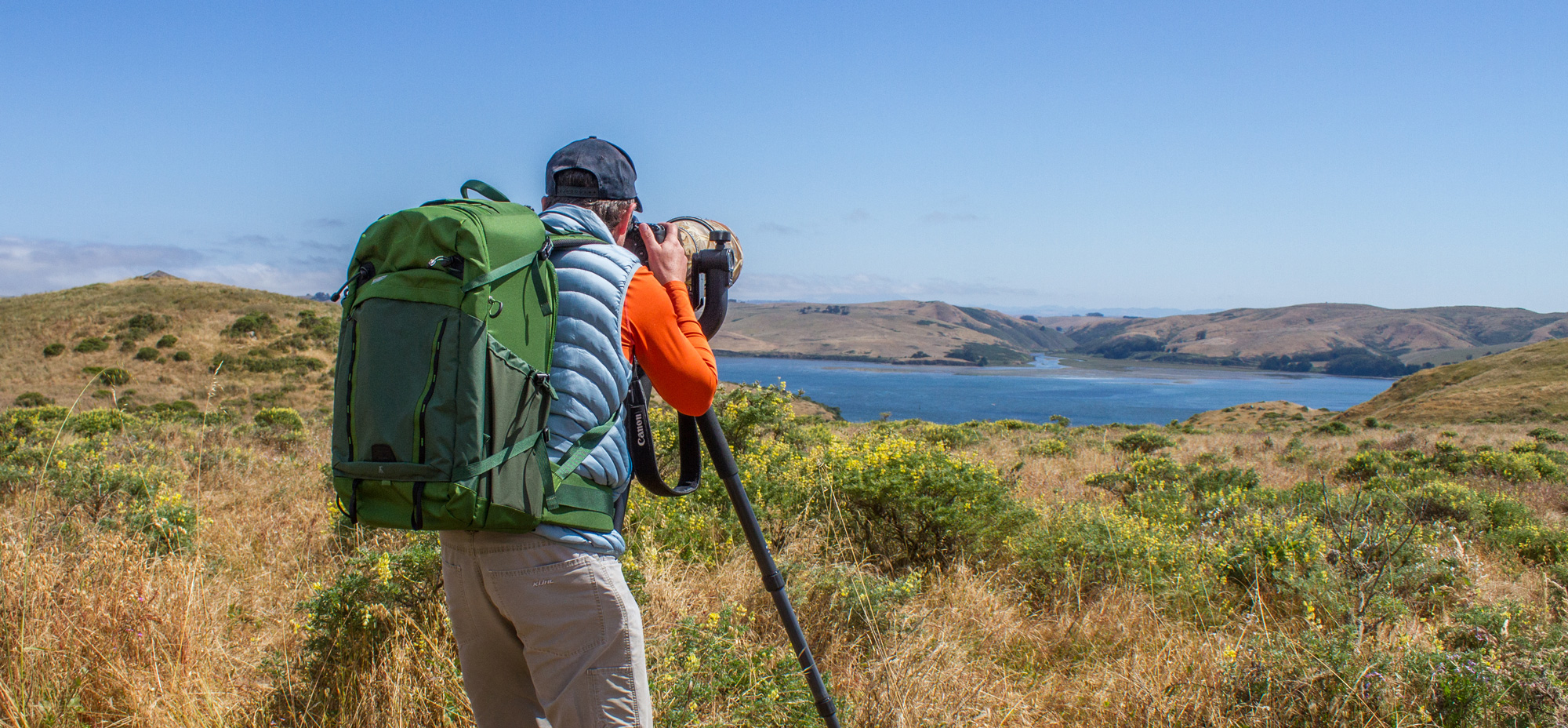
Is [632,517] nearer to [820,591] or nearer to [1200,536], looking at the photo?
[820,591]

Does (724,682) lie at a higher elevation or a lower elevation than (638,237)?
lower

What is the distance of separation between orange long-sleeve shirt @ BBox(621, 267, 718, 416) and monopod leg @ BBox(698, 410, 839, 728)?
29 cm

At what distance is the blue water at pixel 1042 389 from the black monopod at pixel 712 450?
160ft

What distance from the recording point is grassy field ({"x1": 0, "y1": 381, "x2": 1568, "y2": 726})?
242 cm

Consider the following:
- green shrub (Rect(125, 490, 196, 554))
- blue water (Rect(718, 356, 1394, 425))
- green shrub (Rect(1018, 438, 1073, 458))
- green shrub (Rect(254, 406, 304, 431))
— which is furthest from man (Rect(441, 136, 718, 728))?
blue water (Rect(718, 356, 1394, 425))

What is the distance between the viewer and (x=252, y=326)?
43469 mm

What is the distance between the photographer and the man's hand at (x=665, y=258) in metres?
1.78

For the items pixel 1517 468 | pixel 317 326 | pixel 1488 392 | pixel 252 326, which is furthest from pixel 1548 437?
pixel 252 326

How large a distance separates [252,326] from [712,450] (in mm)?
52048

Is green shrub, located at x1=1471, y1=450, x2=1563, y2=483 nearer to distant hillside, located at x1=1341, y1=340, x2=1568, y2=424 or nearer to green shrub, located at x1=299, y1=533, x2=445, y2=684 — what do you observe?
green shrub, located at x1=299, y1=533, x2=445, y2=684

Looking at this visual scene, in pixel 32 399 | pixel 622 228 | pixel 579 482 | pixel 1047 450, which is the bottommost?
pixel 32 399

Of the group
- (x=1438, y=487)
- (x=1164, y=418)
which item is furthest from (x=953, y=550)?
(x=1164, y=418)

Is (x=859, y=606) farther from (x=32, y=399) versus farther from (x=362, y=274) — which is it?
(x=32, y=399)

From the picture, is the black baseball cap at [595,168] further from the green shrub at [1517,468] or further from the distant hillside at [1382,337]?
the distant hillside at [1382,337]
